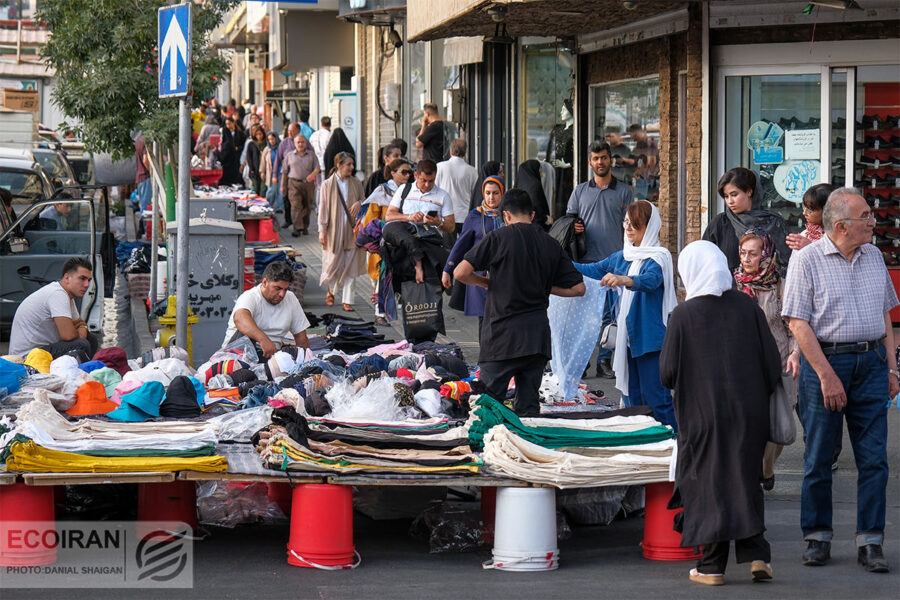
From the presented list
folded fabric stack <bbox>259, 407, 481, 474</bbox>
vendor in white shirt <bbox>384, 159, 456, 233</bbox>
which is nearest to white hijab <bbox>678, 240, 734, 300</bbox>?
folded fabric stack <bbox>259, 407, 481, 474</bbox>

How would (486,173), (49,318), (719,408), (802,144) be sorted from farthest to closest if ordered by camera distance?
(486,173) < (802,144) < (49,318) < (719,408)

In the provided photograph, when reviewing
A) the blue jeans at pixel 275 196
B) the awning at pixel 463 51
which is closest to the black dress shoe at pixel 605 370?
the awning at pixel 463 51

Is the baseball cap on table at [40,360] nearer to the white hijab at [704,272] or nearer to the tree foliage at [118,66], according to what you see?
the white hijab at [704,272]

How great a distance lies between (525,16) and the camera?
14719 mm

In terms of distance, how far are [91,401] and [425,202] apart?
19.6 ft

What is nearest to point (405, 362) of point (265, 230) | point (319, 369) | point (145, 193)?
point (319, 369)

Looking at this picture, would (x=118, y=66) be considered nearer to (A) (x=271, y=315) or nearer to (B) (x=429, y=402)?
(A) (x=271, y=315)

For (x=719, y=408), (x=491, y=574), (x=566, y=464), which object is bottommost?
(x=491, y=574)

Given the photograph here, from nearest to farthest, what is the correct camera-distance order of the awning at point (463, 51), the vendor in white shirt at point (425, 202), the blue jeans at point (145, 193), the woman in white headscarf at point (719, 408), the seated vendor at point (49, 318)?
the woman in white headscarf at point (719, 408) < the seated vendor at point (49, 318) < the vendor in white shirt at point (425, 202) < the awning at point (463, 51) < the blue jeans at point (145, 193)

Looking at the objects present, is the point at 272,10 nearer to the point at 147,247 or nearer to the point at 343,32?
the point at 343,32

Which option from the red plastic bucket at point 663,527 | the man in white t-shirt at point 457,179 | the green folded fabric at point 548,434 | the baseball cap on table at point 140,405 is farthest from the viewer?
the man in white t-shirt at point 457,179

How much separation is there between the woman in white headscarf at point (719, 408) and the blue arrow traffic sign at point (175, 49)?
5.07 meters

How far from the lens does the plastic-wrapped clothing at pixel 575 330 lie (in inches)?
370

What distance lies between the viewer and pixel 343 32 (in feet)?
107
